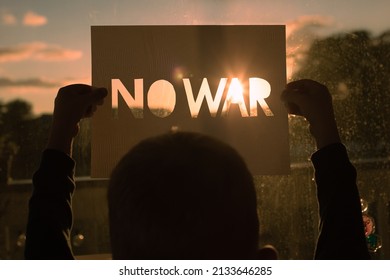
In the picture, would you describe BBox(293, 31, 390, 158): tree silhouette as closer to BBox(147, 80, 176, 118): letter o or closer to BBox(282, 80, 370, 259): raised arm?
BBox(282, 80, 370, 259): raised arm

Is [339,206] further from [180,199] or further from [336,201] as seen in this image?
[180,199]

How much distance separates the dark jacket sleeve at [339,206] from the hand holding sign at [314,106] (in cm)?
6

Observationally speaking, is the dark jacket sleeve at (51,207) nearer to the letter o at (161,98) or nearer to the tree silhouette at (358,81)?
the letter o at (161,98)

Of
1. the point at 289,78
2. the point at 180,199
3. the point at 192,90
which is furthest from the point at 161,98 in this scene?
the point at 180,199

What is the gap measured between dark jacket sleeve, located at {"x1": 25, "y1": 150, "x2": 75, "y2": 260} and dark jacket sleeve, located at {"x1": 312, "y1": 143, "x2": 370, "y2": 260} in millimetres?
377

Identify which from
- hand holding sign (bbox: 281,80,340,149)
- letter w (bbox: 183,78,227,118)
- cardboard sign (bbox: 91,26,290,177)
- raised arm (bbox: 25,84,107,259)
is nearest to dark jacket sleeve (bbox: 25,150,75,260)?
raised arm (bbox: 25,84,107,259)

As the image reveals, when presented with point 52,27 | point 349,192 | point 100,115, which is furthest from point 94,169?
point 349,192

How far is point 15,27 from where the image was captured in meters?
0.89

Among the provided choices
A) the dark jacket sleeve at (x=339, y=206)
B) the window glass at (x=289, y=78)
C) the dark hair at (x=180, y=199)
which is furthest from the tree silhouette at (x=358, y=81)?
the dark hair at (x=180, y=199)

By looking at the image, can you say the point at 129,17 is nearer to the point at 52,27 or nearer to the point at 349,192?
the point at 52,27

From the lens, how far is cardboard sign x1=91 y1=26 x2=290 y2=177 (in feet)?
2.79

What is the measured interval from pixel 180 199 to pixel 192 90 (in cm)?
33

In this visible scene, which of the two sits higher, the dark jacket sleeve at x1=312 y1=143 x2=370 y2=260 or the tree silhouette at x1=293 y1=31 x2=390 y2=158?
the tree silhouette at x1=293 y1=31 x2=390 y2=158
